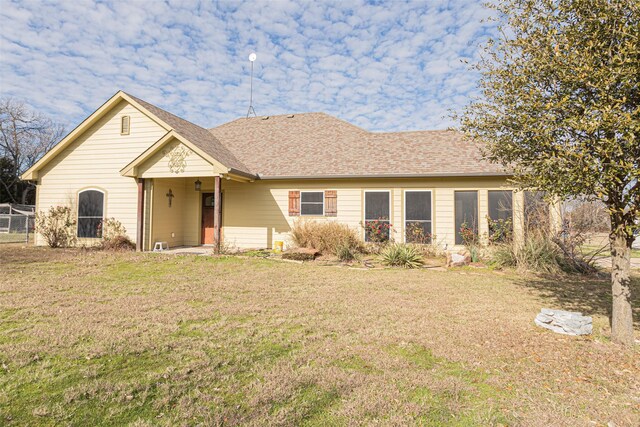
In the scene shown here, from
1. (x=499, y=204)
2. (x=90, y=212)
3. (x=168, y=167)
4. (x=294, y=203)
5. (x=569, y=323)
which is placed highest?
(x=168, y=167)

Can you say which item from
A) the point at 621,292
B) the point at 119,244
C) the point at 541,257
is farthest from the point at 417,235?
the point at 119,244

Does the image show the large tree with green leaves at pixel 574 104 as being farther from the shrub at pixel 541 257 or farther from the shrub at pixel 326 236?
the shrub at pixel 326 236

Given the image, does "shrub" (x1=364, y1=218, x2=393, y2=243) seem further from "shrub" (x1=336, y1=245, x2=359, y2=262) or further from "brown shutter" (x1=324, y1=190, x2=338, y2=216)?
"shrub" (x1=336, y1=245, x2=359, y2=262)

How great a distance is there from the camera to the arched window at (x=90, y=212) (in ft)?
44.8

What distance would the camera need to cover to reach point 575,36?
4.11 meters

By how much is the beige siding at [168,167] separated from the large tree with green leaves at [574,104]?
30.8 feet

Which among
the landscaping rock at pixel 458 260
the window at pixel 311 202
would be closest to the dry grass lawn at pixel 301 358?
the landscaping rock at pixel 458 260

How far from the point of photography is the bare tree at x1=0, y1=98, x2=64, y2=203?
34.6 meters

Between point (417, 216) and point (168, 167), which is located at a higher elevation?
point (168, 167)

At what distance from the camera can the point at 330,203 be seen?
13266 mm

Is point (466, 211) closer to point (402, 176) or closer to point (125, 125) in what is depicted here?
point (402, 176)

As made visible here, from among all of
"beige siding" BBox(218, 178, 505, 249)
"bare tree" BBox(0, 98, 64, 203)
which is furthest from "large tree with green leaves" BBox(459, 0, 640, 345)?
"bare tree" BBox(0, 98, 64, 203)

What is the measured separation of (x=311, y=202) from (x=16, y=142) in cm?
3979

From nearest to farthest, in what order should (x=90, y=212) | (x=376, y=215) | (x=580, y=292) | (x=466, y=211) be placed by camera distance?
(x=580, y=292)
(x=466, y=211)
(x=376, y=215)
(x=90, y=212)
